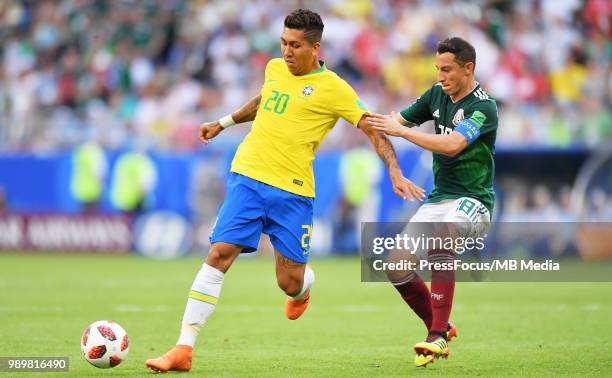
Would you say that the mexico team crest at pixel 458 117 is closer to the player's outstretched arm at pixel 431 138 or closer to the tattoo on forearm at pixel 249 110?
the player's outstretched arm at pixel 431 138

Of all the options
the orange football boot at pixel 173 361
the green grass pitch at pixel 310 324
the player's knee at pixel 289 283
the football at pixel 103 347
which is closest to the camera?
the orange football boot at pixel 173 361

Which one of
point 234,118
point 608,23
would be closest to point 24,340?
point 234,118

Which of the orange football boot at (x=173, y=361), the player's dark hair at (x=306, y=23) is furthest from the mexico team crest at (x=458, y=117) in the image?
the orange football boot at (x=173, y=361)

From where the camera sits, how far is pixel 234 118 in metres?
9.06

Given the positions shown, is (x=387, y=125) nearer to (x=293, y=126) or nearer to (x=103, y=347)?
(x=293, y=126)

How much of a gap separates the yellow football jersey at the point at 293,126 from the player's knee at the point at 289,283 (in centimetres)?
70

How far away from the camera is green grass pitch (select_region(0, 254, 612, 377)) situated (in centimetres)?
840

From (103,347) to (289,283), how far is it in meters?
1.69

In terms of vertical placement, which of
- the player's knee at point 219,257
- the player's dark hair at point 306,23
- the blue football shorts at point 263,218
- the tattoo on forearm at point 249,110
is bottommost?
the player's knee at point 219,257

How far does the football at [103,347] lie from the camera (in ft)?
25.5

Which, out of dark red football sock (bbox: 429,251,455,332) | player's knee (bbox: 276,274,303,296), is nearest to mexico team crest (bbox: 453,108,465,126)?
dark red football sock (bbox: 429,251,455,332)

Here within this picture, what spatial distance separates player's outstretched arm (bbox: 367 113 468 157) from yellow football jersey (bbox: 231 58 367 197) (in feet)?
1.04

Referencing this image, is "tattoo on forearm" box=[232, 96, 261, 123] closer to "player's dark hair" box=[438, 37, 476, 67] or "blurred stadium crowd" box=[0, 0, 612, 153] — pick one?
"player's dark hair" box=[438, 37, 476, 67]

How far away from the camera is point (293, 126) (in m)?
8.45
